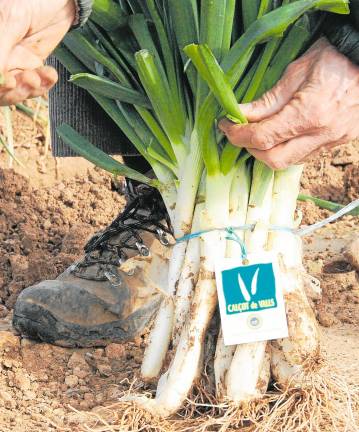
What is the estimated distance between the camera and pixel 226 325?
4.97 ft

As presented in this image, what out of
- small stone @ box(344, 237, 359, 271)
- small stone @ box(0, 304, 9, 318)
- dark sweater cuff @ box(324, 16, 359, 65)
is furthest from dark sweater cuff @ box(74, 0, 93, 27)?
small stone @ box(344, 237, 359, 271)

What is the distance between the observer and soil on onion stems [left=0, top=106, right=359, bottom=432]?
167 centimetres

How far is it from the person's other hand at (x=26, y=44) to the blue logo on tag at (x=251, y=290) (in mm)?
490

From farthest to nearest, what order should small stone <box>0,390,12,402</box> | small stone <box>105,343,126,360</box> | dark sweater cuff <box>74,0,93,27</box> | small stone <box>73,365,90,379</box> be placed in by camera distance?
1. small stone <box>105,343,126,360</box>
2. small stone <box>73,365,90,379</box>
3. small stone <box>0,390,12,402</box>
4. dark sweater cuff <box>74,0,93,27</box>

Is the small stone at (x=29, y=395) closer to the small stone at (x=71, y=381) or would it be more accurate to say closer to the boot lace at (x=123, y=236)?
the small stone at (x=71, y=381)

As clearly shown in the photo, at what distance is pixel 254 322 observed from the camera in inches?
59.9

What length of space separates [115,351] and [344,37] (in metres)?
0.86

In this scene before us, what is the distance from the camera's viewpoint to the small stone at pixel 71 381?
5.67ft

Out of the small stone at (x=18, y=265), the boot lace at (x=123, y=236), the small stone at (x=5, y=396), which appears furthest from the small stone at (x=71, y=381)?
the small stone at (x=18, y=265)

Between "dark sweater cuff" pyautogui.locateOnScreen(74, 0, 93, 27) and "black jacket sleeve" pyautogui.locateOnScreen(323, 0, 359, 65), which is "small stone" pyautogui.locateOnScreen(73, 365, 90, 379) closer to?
"dark sweater cuff" pyautogui.locateOnScreen(74, 0, 93, 27)

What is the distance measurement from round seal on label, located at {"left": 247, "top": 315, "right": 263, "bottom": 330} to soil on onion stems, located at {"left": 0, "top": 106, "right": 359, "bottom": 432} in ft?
0.81

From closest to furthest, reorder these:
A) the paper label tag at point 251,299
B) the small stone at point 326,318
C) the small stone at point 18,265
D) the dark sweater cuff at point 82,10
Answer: the dark sweater cuff at point 82,10, the paper label tag at point 251,299, the small stone at point 326,318, the small stone at point 18,265

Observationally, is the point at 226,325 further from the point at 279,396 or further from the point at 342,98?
the point at 342,98

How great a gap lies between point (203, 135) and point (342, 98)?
257 millimetres
